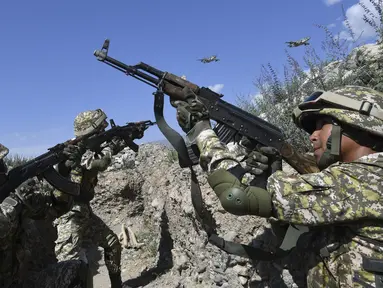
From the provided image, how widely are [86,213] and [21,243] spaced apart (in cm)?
158

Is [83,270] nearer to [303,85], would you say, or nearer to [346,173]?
[346,173]

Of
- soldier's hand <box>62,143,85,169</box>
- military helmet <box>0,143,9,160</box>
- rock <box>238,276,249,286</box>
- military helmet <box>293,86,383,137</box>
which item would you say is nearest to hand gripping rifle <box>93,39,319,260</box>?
military helmet <box>293,86,383,137</box>

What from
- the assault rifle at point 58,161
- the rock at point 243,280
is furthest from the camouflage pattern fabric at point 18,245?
the rock at point 243,280

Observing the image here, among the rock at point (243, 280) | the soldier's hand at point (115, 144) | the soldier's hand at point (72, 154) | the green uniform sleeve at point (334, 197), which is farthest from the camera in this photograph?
the soldier's hand at point (115, 144)

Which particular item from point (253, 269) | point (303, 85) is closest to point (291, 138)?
point (303, 85)

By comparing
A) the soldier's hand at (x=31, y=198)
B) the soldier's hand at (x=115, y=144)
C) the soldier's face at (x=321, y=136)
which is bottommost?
the soldier's face at (x=321, y=136)

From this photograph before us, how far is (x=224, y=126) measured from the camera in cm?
313

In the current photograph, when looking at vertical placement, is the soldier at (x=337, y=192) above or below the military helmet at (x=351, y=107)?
below

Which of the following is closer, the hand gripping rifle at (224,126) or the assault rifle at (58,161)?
the hand gripping rifle at (224,126)

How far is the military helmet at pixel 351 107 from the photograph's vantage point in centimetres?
204

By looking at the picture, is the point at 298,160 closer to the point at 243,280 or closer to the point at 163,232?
the point at 243,280

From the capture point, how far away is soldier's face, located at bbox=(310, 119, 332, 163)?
2.22m

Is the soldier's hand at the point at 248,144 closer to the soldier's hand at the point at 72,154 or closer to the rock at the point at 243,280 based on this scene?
the rock at the point at 243,280

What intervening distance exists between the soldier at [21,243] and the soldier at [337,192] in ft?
7.64
